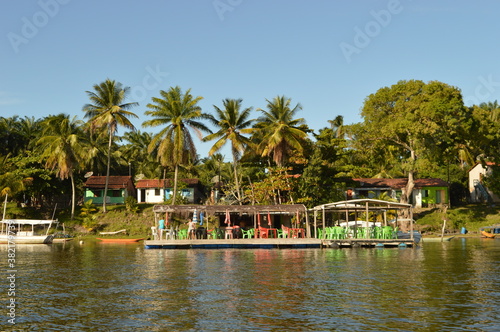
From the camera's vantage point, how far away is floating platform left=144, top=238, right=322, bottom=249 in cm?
4088

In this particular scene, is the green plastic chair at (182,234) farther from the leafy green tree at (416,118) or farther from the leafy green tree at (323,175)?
the leafy green tree at (416,118)

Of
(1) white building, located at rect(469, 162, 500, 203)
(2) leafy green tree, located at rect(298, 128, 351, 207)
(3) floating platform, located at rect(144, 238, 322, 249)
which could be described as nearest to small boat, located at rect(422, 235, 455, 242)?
(2) leafy green tree, located at rect(298, 128, 351, 207)

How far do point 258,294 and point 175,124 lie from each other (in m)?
39.8

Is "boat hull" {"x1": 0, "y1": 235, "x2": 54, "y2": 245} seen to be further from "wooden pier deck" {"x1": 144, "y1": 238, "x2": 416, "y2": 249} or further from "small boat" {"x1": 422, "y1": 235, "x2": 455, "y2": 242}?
"small boat" {"x1": 422, "y1": 235, "x2": 455, "y2": 242}

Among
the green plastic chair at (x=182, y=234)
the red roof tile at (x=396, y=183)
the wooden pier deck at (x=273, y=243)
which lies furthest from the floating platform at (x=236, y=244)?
the red roof tile at (x=396, y=183)

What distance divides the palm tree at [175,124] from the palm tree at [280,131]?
6600mm

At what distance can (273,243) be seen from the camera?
40.9 m

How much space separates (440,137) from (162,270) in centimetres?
3838

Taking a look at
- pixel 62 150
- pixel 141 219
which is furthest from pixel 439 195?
pixel 62 150

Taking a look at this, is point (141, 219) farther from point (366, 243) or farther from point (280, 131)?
point (366, 243)

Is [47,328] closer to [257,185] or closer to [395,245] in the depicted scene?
[395,245]

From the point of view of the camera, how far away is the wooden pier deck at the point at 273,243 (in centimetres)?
4088

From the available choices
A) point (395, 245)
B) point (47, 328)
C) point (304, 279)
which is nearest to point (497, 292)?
point (304, 279)

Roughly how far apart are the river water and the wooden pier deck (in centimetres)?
862
